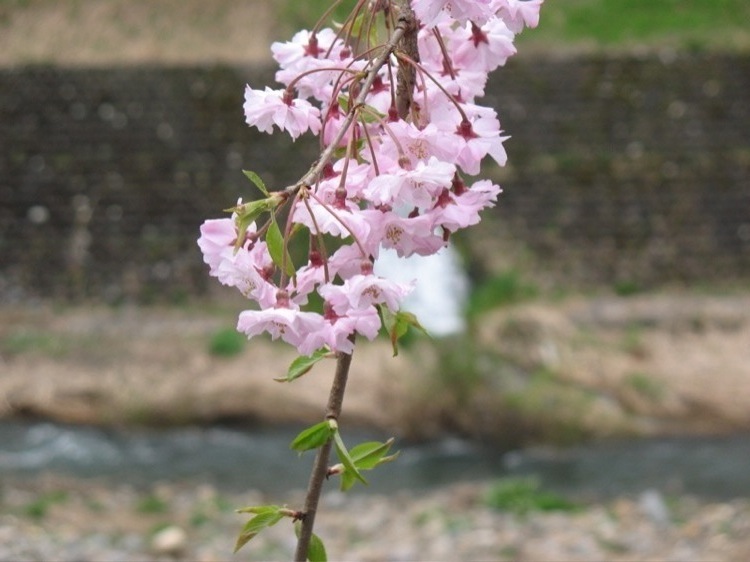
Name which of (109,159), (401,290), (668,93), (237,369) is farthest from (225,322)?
(401,290)

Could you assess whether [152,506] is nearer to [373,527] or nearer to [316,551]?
[373,527]

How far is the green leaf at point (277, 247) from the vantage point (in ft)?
3.83

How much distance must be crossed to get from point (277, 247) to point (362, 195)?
11cm

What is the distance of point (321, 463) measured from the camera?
4.33ft

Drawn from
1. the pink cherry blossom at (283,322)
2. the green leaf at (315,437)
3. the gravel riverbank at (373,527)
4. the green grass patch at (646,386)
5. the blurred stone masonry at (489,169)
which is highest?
the blurred stone masonry at (489,169)

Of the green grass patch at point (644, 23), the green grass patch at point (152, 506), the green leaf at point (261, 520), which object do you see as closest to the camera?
the green leaf at point (261, 520)

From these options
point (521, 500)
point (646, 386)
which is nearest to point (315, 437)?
point (521, 500)

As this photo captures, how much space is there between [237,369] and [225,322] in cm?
159

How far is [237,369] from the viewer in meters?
9.91

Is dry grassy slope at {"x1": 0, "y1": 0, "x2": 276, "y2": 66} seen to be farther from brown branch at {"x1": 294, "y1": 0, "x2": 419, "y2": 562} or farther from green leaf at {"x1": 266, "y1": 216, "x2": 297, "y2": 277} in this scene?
green leaf at {"x1": 266, "y1": 216, "x2": 297, "y2": 277}

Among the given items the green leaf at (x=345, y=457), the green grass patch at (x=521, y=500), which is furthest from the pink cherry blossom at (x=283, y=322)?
the green grass patch at (x=521, y=500)

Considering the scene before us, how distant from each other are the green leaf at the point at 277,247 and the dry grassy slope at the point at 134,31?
493 inches

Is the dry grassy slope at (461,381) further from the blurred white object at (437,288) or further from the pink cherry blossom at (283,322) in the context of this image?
the pink cherry blossom at (283,322)

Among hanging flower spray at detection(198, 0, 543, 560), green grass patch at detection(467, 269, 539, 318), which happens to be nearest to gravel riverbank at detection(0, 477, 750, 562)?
green grass patch at detection(467, 269, 539, 318)
